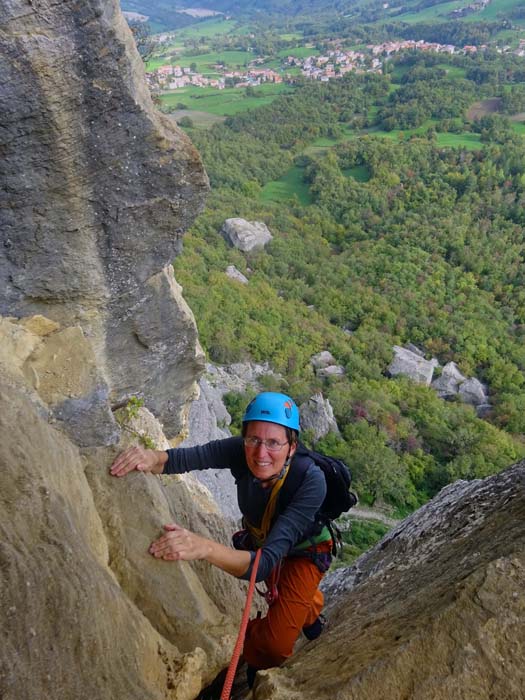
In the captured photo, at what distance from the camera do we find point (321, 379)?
4081cm

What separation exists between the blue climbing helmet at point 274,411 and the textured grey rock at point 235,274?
152 ft

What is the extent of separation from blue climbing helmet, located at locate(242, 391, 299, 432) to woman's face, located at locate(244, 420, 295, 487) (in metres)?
0.05

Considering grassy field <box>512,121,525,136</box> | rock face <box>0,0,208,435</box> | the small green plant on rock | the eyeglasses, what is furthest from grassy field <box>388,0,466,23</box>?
the eyeglasses

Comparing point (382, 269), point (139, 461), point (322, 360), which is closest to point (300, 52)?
point (382, 269)

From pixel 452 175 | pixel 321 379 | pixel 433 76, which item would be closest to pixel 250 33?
pixel 433 76

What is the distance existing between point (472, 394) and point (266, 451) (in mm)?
43419

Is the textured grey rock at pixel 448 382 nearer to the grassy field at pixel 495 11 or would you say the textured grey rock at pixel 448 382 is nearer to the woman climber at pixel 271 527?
the woman climber at pixel 271 527

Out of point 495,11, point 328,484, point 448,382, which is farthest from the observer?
point 495,11

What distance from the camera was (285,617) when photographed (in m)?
4.10

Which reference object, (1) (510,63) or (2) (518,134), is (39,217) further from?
(1) (510,63)

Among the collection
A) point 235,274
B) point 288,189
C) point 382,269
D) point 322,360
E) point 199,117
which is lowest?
point 382,269

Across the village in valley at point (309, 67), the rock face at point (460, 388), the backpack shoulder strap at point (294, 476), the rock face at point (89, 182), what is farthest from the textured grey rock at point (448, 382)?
the village in valley at point (309, 67)

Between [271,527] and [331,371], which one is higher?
[271,527]

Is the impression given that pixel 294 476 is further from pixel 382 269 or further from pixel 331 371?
pixel 382 269
